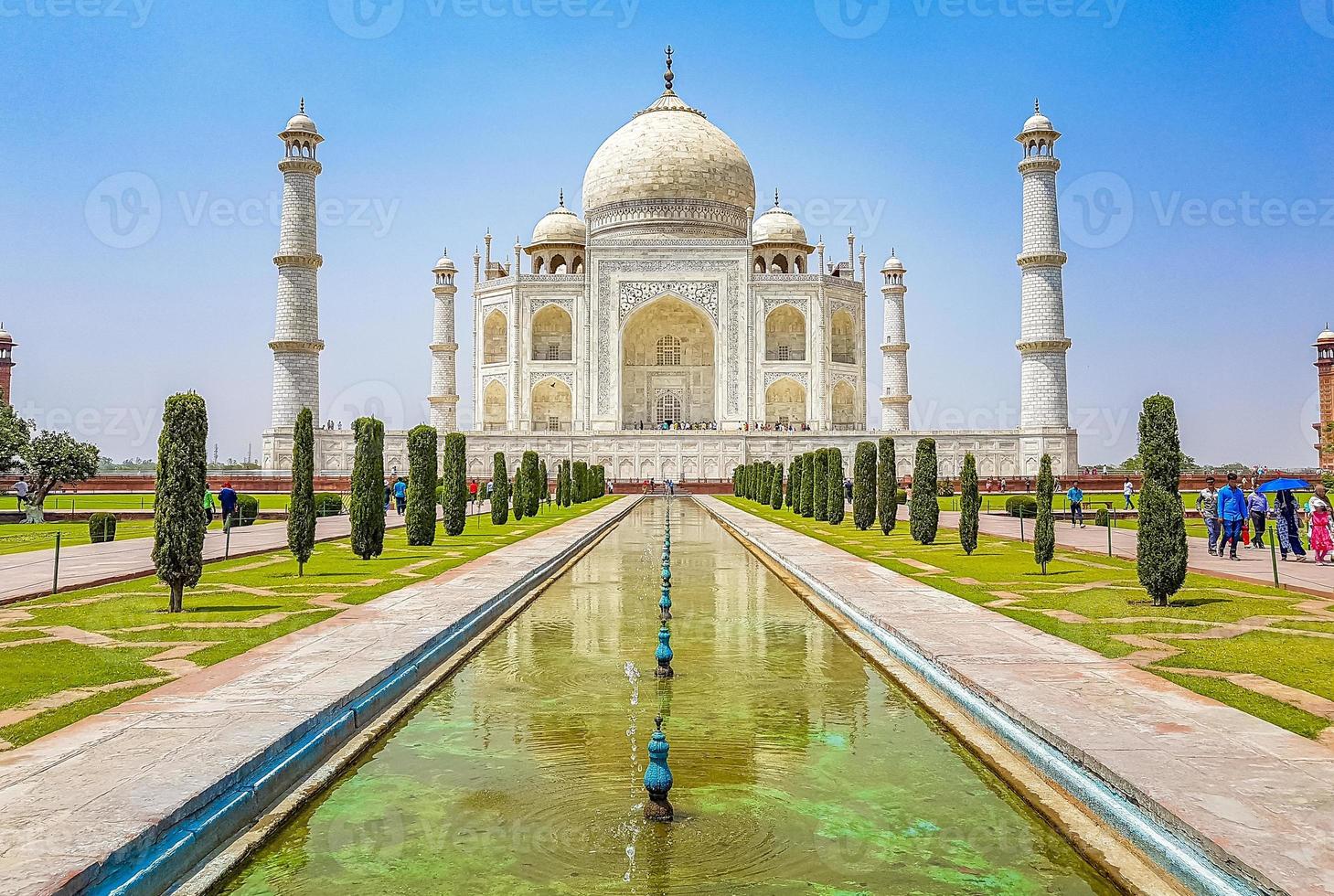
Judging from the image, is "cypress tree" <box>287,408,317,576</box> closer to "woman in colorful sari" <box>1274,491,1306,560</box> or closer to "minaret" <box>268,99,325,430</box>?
"woman in colorful sari" <box>1274,491,1306,560</box>

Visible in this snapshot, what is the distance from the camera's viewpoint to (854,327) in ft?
126

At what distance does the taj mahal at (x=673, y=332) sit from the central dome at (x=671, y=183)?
0.08 meters

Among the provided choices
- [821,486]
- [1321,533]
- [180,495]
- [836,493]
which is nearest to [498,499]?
[836,493]

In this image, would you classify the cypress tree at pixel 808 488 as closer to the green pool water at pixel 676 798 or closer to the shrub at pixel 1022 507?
the shrub at pixel 1022 507

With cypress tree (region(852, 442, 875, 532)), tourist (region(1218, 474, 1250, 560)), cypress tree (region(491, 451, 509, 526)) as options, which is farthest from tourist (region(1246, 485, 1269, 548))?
cypress tree (region(491, 451, 509, 526))

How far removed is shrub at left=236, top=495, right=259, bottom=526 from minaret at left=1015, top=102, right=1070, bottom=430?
22535 millimetres

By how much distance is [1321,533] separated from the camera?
400 inches

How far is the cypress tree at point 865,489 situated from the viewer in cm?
1561

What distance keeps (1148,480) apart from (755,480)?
19.7 m

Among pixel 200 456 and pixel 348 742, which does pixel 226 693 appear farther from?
pixel 200 456

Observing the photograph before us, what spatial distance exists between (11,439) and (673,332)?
24040 millimetres

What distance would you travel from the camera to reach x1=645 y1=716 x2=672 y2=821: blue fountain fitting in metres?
3.05

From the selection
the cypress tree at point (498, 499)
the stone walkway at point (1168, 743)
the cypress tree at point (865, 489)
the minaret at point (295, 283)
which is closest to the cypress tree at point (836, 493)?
the cypress tree at point (865, 489)

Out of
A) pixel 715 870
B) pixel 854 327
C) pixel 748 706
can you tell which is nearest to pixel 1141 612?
pixel 748 706
